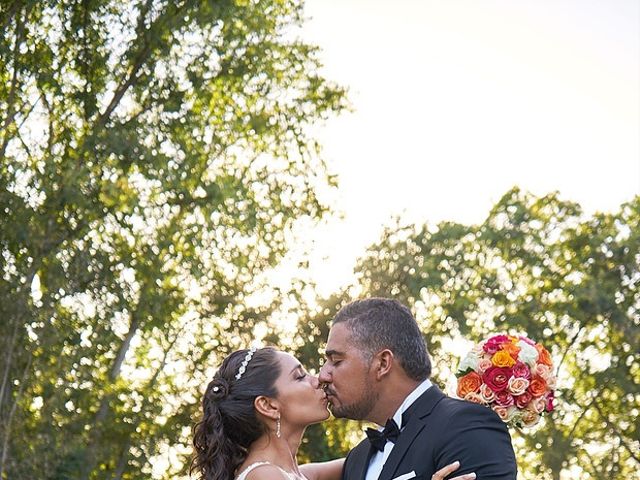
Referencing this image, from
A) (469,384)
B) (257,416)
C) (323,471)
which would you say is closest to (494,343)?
(469,384)

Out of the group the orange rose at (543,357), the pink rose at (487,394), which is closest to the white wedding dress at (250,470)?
the pink rose at (487,394)

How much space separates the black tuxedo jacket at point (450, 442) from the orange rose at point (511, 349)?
601 millimetres

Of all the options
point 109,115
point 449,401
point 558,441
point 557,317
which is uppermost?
point 109,115

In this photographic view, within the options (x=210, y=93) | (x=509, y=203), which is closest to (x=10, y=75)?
(x=210, y=93)

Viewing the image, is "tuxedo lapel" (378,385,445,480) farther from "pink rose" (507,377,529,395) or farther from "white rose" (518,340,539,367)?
"white rose" (518,340,539,367)

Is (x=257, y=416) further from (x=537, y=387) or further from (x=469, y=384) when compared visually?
(x=537, y=387)

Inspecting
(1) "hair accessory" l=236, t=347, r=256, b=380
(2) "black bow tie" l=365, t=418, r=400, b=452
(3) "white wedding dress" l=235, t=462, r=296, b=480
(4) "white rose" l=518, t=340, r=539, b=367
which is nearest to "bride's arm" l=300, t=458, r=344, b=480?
(3) "white wedding dress" l=235, t=462, r=296, b=480

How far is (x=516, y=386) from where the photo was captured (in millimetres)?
5250

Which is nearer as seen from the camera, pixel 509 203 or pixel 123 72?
pixel 123 72

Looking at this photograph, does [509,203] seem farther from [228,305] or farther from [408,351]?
[408,351]

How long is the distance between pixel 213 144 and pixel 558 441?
1134cm

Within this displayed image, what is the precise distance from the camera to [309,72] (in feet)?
74.8

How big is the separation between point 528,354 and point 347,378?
103 cm

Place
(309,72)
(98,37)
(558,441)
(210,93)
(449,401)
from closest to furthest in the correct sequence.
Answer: (449,401) → (98,37) → (210,93) → (309,72) → (558,441)
